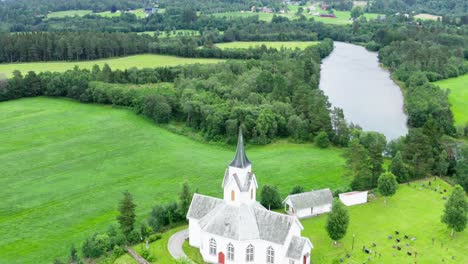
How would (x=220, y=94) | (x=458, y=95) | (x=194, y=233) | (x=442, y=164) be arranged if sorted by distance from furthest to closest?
1. (x=458, y=95)
2. (x=220, y=94)
3. (x=442, y=164)
4. (x=194, y=233)

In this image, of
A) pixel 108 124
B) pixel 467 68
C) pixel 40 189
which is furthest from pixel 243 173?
pixel 467 68

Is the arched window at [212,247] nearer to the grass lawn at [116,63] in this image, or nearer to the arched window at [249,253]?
the arched window at [249,253]

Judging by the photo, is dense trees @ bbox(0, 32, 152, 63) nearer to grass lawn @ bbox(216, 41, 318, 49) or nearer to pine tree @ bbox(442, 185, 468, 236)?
grass lawn @ bbox(216, 41, 318, 49)

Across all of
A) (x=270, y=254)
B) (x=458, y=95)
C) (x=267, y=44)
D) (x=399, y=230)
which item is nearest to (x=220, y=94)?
(x=399, y=230)

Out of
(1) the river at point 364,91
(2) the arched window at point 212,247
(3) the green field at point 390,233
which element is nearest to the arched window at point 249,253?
(2) the arched window at point 212,247

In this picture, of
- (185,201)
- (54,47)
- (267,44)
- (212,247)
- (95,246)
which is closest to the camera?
(212,247)

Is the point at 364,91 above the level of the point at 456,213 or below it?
below

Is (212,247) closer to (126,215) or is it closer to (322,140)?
(126,215)

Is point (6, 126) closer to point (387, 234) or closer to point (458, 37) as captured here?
point (387, 234)
